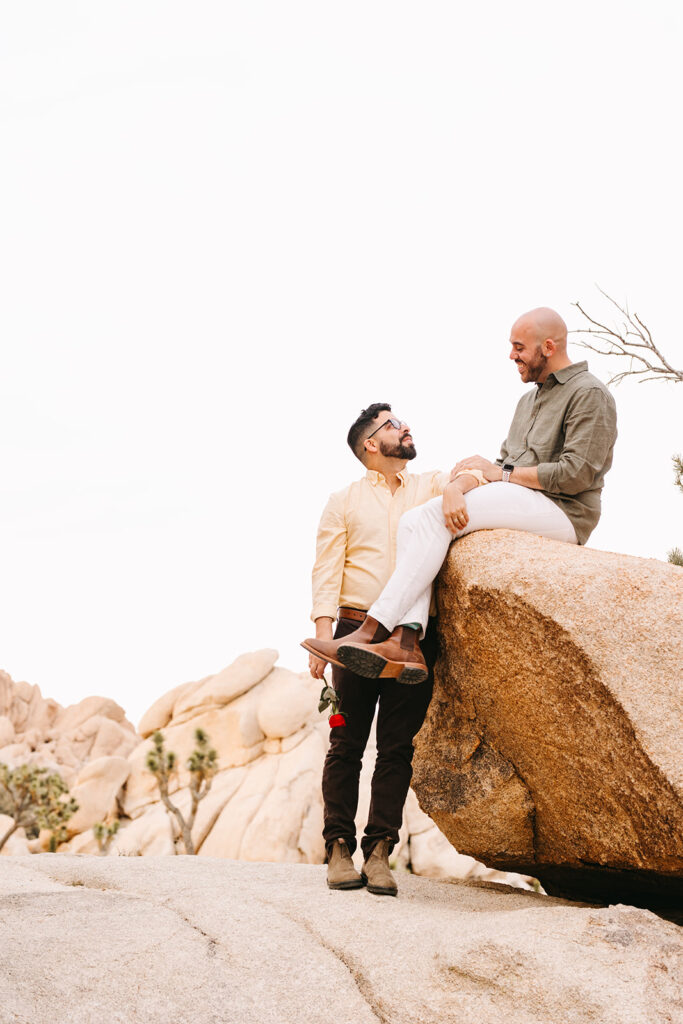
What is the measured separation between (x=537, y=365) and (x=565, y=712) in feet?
7.29

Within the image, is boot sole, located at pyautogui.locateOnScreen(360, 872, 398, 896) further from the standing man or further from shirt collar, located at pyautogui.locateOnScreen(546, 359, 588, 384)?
shirt collar, located at pyautogui.locateOnScreen(546, 359, 588, 384)

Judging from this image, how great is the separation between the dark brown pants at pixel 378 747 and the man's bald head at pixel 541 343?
183 cm

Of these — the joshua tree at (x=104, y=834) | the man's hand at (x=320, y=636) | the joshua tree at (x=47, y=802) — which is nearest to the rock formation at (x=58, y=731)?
the joshua tree at (x=47, y=802)

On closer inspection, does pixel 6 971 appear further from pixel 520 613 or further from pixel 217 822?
pixel 217 822

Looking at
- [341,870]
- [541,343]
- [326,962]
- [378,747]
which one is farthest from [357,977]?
[541,343]

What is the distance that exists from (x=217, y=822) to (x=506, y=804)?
2065cm

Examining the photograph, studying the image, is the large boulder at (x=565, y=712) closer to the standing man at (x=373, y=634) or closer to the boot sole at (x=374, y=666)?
the standing man at (x=373, y=634)

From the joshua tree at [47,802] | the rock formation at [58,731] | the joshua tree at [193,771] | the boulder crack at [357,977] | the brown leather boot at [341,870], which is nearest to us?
the boulder crack at [357,977]

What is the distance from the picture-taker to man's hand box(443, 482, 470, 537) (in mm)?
5168

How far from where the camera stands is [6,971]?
370cm

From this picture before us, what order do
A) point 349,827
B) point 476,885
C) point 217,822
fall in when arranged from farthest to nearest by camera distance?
point 217,822, point 476,885, point 349,827

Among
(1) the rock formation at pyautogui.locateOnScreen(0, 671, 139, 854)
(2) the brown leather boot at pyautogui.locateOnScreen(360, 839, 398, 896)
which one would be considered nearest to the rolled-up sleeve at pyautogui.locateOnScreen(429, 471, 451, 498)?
(2) the brown leather boot at pyautogui.locateOnScreen(360, 839, 398, 896)

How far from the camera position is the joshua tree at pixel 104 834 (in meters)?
23.7

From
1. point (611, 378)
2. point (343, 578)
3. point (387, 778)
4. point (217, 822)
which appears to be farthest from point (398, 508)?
point (217, 822)
